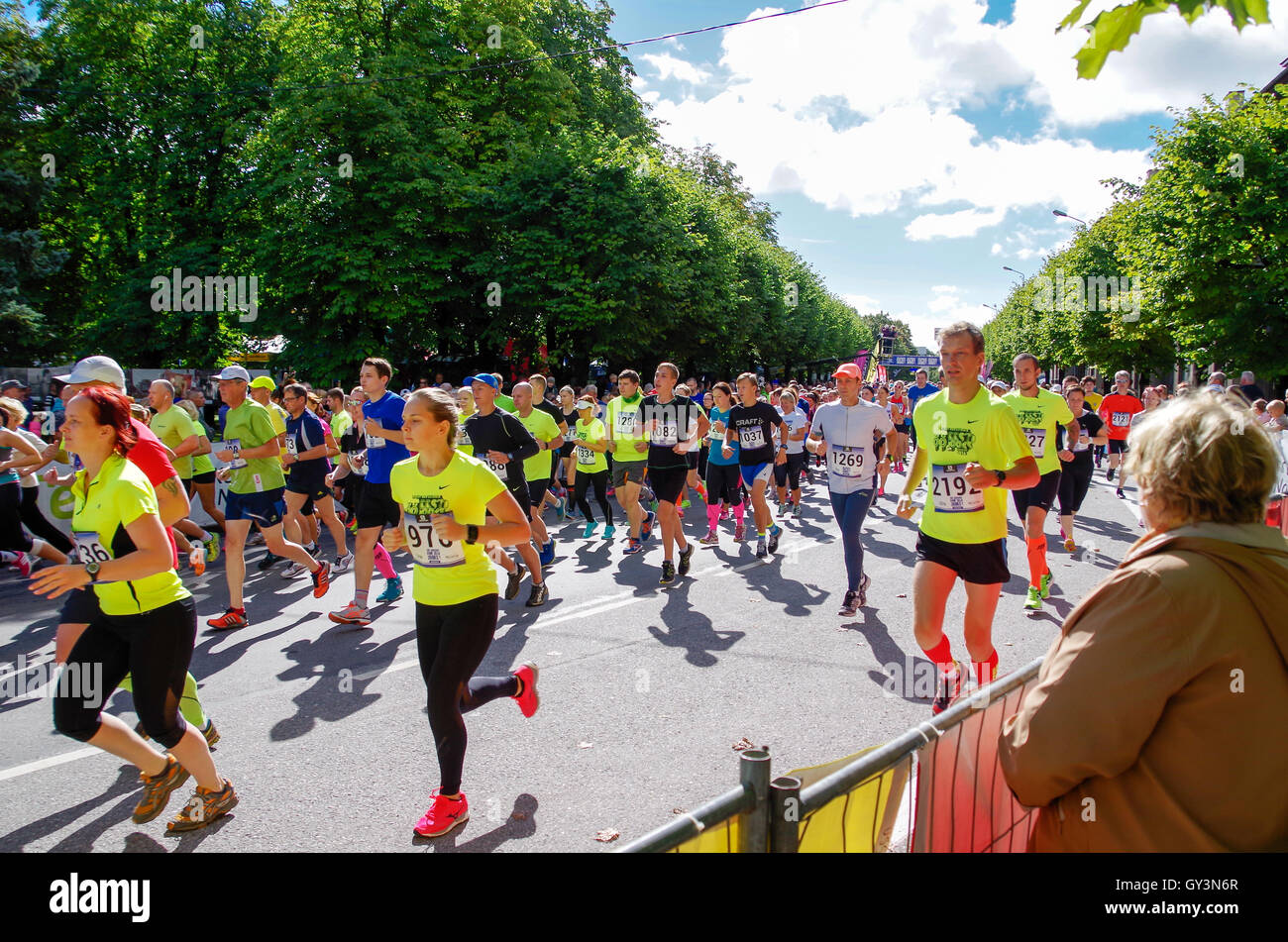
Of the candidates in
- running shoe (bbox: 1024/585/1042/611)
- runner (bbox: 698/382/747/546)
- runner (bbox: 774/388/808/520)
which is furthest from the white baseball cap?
runner (bbox: 774/388/808/520)

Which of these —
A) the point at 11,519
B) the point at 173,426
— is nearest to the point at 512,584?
the point at 173,426

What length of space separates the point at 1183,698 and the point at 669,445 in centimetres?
665

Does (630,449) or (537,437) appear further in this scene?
(630,449)

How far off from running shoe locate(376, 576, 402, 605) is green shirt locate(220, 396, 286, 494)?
4.41ft

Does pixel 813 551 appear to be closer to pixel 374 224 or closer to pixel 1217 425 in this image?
pixel 1217 425

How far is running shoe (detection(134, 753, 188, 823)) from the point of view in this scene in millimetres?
3559

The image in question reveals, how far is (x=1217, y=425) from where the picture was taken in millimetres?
1575

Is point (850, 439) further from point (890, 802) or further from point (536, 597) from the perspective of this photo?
point (890, 802)

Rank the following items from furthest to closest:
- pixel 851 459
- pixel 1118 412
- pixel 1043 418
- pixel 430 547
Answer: pixel 1118 412
pixel 1043 418
pixel 851 459
pixel 430 547

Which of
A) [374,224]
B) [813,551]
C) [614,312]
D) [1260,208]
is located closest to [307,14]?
[374,224]

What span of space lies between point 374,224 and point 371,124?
104 inches

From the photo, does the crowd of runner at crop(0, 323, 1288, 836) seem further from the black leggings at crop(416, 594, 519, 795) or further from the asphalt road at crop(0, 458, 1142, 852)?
the asphalt road at crop(0, 458, 1142, 852)

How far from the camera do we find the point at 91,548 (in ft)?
10.9

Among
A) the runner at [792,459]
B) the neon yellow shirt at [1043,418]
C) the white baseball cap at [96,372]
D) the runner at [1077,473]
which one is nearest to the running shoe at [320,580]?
the white baseball cap at [96,372]
